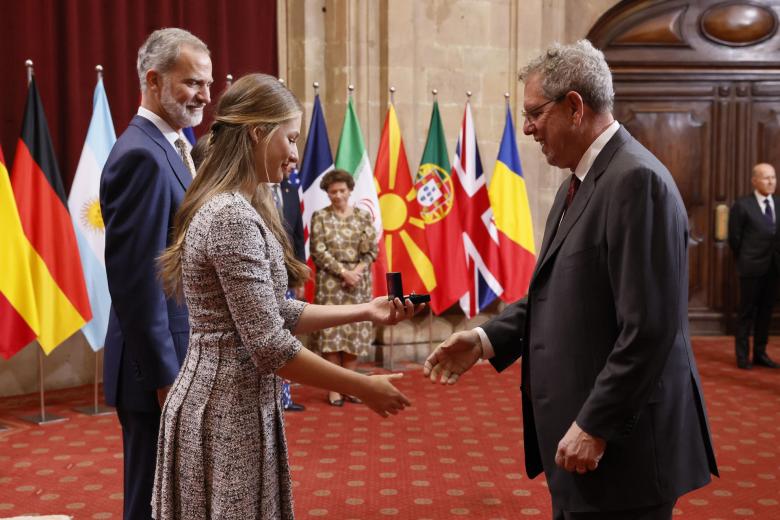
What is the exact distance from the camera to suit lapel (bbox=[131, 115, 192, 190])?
254 centimetres

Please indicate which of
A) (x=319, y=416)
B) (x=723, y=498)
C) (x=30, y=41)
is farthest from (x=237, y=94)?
(x=30, y=41)

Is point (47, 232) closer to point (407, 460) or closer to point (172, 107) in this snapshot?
point (407, 460)

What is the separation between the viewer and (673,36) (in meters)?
9.07

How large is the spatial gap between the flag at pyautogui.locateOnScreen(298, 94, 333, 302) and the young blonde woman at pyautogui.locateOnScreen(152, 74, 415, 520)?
4.59m

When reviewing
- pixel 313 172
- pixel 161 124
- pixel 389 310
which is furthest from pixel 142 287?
pixel 313 172

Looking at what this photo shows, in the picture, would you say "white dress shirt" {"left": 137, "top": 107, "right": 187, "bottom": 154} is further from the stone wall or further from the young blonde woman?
the stone wall

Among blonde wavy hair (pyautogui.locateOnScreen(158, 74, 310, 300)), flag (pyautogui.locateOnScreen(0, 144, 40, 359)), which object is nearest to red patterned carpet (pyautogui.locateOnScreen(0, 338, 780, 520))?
flag (pyautogui.locateOnScreen(0, 144, 40, 359))

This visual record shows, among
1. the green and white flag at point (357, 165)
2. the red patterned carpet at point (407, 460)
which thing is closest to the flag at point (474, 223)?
the green and white flag at point (357, 165)

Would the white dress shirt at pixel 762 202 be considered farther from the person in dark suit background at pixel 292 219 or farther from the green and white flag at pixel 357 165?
the person in dark suit background at pixel 292 219

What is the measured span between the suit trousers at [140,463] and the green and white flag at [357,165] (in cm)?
Result: 430

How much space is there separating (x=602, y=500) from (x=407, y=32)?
6.26m

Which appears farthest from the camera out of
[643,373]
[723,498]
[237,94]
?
[723,498]

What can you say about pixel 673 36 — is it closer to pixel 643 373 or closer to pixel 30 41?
pixel 30 41

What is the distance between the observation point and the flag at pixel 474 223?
24.6 ft
